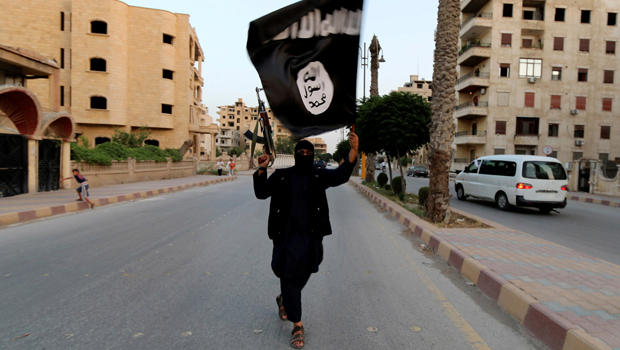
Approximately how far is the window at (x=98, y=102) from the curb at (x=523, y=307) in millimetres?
37609

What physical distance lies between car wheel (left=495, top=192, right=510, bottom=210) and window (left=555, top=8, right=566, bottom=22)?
37.8 m

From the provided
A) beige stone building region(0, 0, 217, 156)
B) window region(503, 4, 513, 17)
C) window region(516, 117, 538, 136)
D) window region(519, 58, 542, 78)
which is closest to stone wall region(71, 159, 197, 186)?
beige stone building region(0, 0, 217, 156)

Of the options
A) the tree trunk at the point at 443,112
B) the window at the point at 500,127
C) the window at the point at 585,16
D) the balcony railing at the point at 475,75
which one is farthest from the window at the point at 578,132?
the tree trunk at the point at 443,112

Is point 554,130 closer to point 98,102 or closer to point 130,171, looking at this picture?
point 130,171

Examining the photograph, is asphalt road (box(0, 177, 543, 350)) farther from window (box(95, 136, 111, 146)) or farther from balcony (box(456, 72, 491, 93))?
balcony (box(456, 72, 491, 93))

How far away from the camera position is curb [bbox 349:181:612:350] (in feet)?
9.80

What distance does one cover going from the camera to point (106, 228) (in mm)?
8367

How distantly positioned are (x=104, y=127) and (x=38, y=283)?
37.0 m

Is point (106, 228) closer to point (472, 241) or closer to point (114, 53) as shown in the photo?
→ point (472, 241)

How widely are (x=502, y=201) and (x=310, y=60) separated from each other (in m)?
12.0

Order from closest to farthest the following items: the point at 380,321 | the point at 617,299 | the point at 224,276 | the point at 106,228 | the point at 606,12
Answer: the point at 380,321 < the point at 617,299 < the point at 224,276 < the point at 106,228 < the point at 606,12

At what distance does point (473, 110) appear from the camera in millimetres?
41281

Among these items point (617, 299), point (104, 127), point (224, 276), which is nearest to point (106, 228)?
point (224, 276)

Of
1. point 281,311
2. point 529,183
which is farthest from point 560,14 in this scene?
point 281,311
